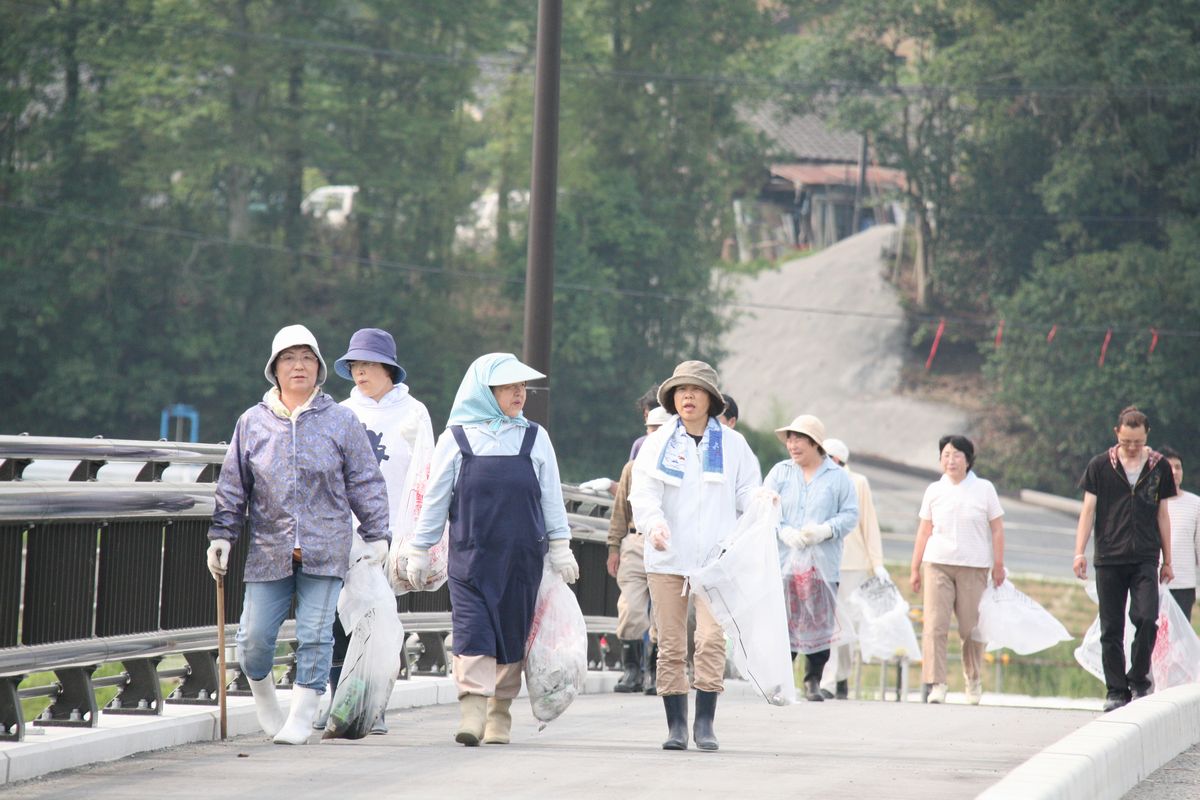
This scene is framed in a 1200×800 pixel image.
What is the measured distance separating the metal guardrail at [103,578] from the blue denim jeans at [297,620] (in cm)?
44

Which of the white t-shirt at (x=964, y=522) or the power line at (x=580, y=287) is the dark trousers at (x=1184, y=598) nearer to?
the white t-shirt at (x=964, y=522)

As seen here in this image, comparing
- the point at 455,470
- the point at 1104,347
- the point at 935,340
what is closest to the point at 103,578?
the point at 455,470

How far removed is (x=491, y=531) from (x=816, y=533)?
4.54 metres

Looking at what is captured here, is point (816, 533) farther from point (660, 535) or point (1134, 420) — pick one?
point (660, 535)

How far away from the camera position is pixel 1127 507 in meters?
11.4

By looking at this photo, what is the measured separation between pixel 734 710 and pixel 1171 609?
3.29 m

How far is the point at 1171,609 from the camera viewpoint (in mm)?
12273

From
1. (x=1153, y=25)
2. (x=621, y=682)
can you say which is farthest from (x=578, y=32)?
(x=621, y=682)

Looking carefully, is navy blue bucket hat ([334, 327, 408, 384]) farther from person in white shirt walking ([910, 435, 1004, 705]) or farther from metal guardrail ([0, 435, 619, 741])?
person in white shirt walking ([910, 435, 1004, 705])

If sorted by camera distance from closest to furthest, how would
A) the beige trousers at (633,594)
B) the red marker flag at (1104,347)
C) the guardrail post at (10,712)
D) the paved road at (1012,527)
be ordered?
the guardrail post at (10,712) → the beige trousers at (633,594) → the paved road at (1012,527) → the red marker flag at (1104,347)

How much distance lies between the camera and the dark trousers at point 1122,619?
37.1 feet

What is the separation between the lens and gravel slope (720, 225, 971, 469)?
168 feet

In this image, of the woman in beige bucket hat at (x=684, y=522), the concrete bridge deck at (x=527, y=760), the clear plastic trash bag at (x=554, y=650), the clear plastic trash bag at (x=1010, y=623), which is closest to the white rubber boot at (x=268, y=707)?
the concrete bridge deck at (x=527, y=760)

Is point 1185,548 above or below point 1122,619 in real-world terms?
above
